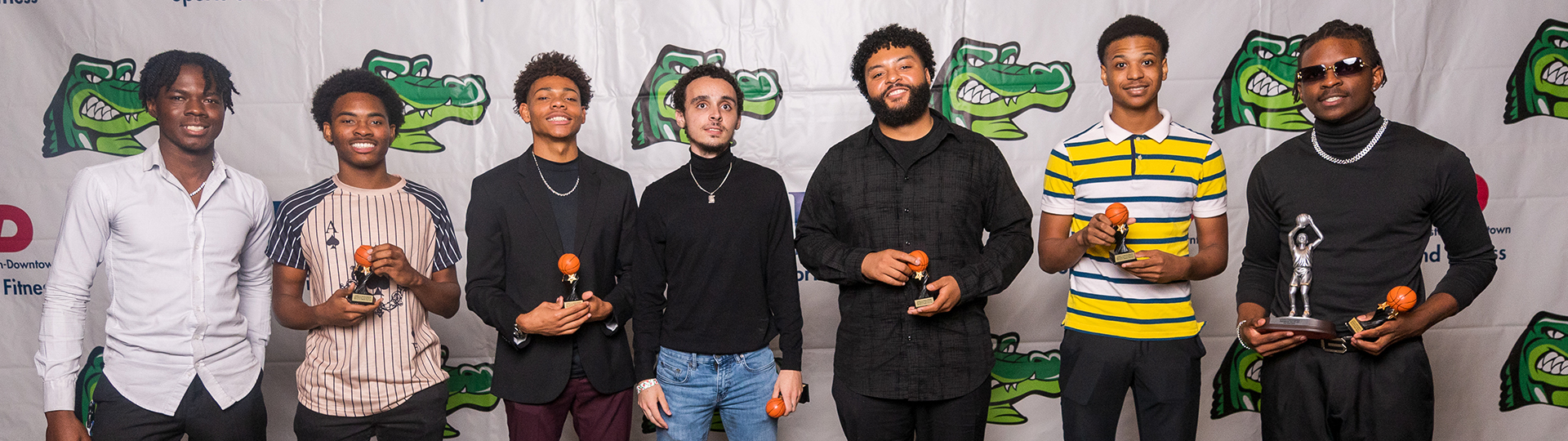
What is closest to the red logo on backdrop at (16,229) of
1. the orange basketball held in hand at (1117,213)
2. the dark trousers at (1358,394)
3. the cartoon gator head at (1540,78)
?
the orange basketball held in hand at (1117,213)

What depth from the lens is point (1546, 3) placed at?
3.27 meters

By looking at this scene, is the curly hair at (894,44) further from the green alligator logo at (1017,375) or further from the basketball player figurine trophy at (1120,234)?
the green alligator logo at (1017,375)

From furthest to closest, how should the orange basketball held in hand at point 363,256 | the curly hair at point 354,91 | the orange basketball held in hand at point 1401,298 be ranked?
the curly hair at point 354,91 → the orange basketball held in hand at point 363,256 → the orange basketball held in hand at point 1401,298

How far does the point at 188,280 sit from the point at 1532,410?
4.97 meters

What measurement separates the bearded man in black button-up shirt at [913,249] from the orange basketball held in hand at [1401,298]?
0.83 m

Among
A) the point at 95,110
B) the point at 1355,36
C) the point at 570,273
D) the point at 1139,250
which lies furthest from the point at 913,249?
the point at 95,110

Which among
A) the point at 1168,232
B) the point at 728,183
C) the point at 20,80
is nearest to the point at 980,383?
the point at 1168,232

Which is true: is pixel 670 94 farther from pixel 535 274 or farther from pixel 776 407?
pixel 776 407

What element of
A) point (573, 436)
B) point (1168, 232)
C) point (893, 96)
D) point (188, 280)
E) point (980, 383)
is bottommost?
point (573, 436)

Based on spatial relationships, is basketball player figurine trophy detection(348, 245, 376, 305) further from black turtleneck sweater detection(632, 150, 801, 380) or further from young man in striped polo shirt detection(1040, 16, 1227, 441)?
young man in striped polo shirt detection(1040, 16, 1227, 441)

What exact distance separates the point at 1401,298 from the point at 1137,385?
653 mm

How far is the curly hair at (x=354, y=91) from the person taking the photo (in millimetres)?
2461

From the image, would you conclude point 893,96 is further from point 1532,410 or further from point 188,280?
point 1532,410

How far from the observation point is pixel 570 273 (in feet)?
6.94
